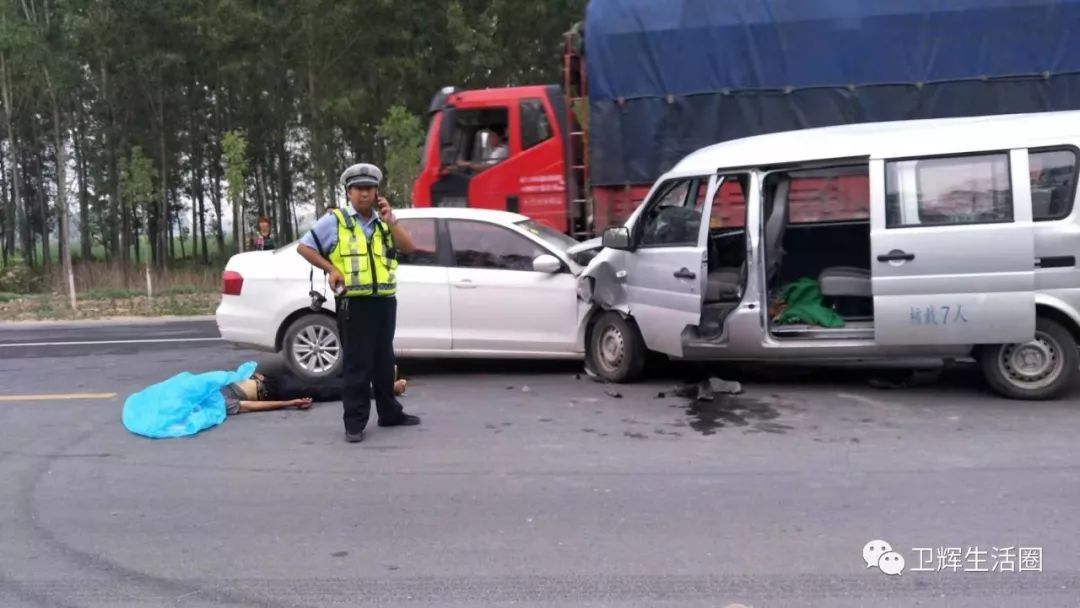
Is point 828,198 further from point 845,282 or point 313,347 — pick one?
point 313,347

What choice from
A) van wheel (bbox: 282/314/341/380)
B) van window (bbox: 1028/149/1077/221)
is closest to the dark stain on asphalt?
van window (bbox: 1028/149/1077/221)

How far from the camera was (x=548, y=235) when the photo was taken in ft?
30.7

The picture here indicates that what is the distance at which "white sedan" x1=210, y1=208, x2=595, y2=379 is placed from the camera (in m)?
8.60

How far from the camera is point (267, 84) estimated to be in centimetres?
3116

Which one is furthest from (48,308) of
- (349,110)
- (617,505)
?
(617,505)

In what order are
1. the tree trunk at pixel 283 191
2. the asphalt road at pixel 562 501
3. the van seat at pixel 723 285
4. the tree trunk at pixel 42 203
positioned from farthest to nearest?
the tree trunk at pixel 42 203
the tree trunk at pixel 283 191
the van seat at pixel 723 285
the asphalt road at pixel 562 501

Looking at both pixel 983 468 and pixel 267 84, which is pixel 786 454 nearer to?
pixel 983 468

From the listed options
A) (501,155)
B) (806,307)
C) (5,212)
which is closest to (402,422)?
(806,307)

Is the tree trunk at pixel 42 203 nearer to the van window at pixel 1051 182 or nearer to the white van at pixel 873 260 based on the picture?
the white van at pixel 873 260

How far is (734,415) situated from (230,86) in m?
30.2

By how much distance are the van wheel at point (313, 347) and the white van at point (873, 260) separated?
225cm

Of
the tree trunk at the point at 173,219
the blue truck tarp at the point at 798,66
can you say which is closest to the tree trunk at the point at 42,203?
the tree trunk at the point at 173,219

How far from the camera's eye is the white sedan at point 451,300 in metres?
8.60

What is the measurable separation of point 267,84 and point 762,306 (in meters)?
26.6
